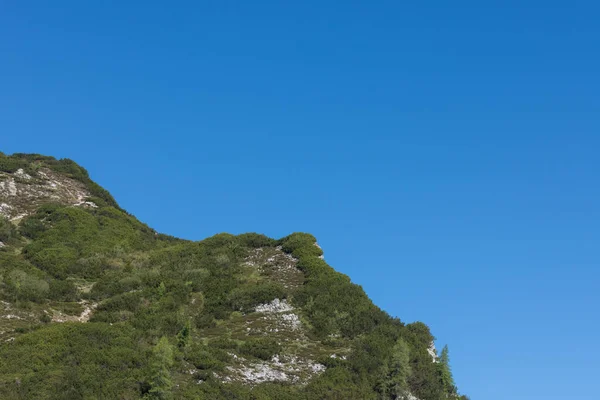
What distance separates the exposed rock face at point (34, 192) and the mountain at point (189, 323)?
829 millimetres

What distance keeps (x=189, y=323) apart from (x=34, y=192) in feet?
157

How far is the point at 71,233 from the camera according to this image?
7125 cm

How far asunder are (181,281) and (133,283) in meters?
4.41

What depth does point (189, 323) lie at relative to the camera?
46.6 m

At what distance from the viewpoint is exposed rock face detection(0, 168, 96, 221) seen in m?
78.1

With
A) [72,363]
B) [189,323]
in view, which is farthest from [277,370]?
[72,363]

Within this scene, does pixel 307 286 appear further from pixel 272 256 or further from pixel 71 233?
pixel 71 233

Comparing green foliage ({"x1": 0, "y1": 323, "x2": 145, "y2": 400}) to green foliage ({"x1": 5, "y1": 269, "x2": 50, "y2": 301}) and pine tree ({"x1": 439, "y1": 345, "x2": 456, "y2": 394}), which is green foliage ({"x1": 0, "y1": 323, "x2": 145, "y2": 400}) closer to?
green foliage ({"x1": 5, "y1": 269, "x2": 50, "y2": 301})

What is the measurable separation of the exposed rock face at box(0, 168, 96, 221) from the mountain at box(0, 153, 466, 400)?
2.72 ft

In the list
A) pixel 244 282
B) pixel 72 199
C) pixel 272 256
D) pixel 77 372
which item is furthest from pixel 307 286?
pixel 72 199

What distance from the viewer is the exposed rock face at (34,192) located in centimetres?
7806

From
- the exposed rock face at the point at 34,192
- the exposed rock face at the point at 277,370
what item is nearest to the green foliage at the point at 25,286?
the exposed rock face at the point at 277,370

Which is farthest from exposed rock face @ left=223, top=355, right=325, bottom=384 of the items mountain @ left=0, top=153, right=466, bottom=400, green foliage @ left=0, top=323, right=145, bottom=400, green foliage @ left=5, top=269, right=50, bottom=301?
green foliage @ left=5, top=269, right=50, bottom=301

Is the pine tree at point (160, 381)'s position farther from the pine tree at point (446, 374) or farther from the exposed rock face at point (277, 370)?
the pine tree at point (446, 374)
